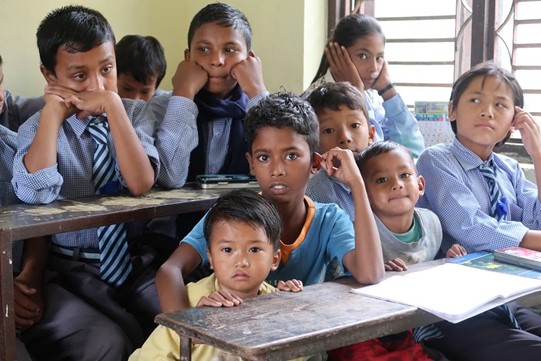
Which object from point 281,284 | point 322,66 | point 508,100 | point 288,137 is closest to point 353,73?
point 322,66

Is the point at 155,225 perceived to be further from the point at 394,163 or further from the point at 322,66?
the point at 322,66

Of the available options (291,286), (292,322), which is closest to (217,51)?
(291,286)

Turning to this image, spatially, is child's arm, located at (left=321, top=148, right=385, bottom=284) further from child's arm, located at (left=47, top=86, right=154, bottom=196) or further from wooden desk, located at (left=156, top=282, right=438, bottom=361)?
child's arm, located at (left=47, top=86, right=154, bottom=196)

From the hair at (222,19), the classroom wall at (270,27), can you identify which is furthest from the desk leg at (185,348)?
the classroom wall at (270,27)

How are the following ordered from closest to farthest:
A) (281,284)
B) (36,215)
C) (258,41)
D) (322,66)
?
(281,284) < (36,215) < (322,66) < (258,41)

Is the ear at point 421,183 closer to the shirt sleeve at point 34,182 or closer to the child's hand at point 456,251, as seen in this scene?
the child's hand at point 456,251

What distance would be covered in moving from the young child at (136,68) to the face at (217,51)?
2.32ft

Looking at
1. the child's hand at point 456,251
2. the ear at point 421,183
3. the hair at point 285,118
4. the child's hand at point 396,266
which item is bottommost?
the child's hand at point 456,251

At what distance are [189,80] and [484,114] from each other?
3.40 feet

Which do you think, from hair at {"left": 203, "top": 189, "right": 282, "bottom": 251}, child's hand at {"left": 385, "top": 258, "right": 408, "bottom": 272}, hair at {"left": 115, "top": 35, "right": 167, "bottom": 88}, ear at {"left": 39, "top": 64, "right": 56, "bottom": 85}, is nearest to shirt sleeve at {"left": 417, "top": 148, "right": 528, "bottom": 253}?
child's hand at {"left": 385, "top": 258, "right": 408, "bottom": 272}

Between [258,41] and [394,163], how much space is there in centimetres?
201

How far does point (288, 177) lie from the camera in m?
2.08

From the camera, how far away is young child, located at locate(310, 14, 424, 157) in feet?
10.6

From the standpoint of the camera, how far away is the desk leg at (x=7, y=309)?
5.98ft
